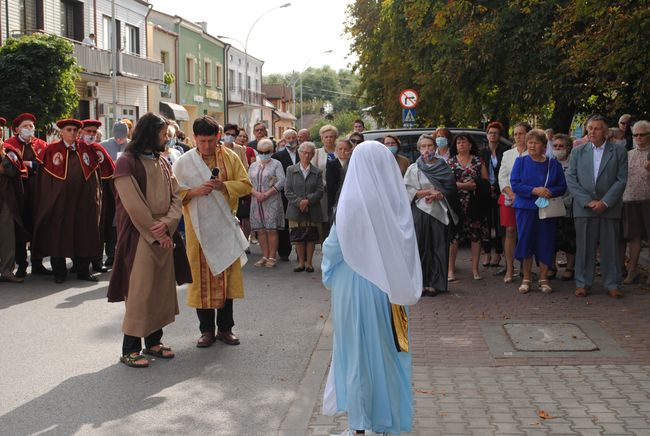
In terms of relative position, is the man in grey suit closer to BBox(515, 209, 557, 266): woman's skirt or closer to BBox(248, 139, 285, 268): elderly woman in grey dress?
BBox(515, 209, 557, 266): woman's skirt

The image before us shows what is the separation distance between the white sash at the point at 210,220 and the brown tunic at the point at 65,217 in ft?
14.1

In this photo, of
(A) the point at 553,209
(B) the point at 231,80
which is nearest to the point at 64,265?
(A) the point at 553,209

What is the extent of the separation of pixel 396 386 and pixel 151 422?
1.72 metres

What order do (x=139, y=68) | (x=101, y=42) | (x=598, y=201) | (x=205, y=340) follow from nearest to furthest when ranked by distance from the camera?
(x=205, y=340)
(x=598, y=201)
(x=101, y=42)
(x=139, y=68)

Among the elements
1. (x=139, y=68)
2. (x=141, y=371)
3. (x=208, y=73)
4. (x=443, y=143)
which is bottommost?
(x=141, y=371)

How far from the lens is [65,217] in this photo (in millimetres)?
11328

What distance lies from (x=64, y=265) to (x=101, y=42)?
26061 millimetres

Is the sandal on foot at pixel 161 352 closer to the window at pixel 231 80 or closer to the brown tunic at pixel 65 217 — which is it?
the brown tunic at pixel 65 217

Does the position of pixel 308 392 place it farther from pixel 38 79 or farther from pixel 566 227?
pixel 38 79

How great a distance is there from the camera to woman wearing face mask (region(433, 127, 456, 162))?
37.6ft

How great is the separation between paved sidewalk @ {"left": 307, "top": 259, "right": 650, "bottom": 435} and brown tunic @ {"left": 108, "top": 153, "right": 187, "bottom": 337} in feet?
5.72

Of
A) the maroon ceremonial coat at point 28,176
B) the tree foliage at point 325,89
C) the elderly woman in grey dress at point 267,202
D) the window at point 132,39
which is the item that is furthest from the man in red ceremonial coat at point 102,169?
the tree foliage at point 325,89

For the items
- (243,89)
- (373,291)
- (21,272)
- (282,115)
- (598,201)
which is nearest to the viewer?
(373,291)

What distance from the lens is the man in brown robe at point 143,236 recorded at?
6.83 metres
